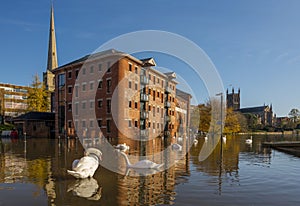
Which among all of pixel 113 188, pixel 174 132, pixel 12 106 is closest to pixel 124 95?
pixel 174 132

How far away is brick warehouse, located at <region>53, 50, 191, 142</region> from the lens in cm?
3794

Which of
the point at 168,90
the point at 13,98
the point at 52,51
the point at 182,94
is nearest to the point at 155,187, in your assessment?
the point at 168,90

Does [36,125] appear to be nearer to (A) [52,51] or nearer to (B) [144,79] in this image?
(B) [144,79]

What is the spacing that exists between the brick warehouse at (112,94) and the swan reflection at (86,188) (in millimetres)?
26037

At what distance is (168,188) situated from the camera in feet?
29.4

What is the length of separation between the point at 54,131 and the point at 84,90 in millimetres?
11566

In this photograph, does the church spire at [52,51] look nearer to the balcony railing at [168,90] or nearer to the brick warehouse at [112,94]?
the brick warehouse at [112,94]

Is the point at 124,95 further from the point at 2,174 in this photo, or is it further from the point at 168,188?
the point at 168,188

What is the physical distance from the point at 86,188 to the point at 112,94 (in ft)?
98.3

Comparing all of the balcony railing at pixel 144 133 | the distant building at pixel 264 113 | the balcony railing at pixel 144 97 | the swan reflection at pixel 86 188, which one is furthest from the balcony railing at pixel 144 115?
the distant building at pixel 264 113

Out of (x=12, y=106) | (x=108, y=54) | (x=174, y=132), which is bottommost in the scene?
(x=174, y=132)

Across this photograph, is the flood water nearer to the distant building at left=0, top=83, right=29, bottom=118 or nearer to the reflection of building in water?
the reflection of building in water

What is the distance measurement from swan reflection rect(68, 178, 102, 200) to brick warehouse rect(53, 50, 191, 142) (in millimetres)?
26037

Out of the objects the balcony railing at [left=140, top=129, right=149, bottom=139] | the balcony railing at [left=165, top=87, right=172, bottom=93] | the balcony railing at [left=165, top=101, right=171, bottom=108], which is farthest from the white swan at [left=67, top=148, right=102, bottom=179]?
the balcony railing at [left=165, top=87, right=172, bottom=93]
